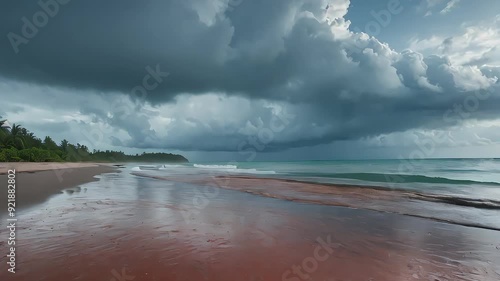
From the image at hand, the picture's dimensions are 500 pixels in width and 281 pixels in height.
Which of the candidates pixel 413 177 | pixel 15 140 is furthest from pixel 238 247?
pixel 15 140

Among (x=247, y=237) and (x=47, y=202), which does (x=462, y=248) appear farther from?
(x=47, y=202)

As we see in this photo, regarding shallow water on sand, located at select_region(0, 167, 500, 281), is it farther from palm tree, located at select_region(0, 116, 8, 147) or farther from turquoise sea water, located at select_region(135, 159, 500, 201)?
palm tree, located at select_region(0, 116, 8, 147)

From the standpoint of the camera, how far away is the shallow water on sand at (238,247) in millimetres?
4992

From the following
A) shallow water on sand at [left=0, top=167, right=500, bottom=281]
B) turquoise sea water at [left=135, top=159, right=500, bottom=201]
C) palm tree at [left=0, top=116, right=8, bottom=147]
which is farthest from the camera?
palm tree at [left=0, top=116, right=8, bottom=147]

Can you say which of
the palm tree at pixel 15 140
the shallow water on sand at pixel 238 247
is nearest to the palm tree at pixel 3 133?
the palm tree at pixel 15 140

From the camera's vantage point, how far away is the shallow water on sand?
499cm

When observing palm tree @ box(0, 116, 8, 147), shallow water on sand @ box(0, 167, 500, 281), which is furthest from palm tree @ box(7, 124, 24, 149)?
shallow water on sand @ box(0, 167, 500, 281)

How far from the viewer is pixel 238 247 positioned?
645cm

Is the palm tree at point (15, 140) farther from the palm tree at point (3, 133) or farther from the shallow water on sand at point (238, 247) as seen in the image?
the shallow water on sand at point (238, 247)

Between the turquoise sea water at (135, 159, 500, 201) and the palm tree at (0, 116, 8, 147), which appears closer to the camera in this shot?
the turquoise sea water at (135, 159, 500, 201)

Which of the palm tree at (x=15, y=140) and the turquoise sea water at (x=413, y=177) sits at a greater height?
the palm tree at (x=15, y=140)

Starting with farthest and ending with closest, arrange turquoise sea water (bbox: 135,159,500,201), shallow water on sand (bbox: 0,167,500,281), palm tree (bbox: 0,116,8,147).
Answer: palm tree (bbox: 0,116,8,147) → turquoise sea water (bbox: 135,159,500,201) → shallow water on sand (bbox: 0,167,500,281)

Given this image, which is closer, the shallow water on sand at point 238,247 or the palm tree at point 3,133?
the shallow water on sand at point 238,247

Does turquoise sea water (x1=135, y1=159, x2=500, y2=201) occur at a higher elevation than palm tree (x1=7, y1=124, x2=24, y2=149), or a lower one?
lower
